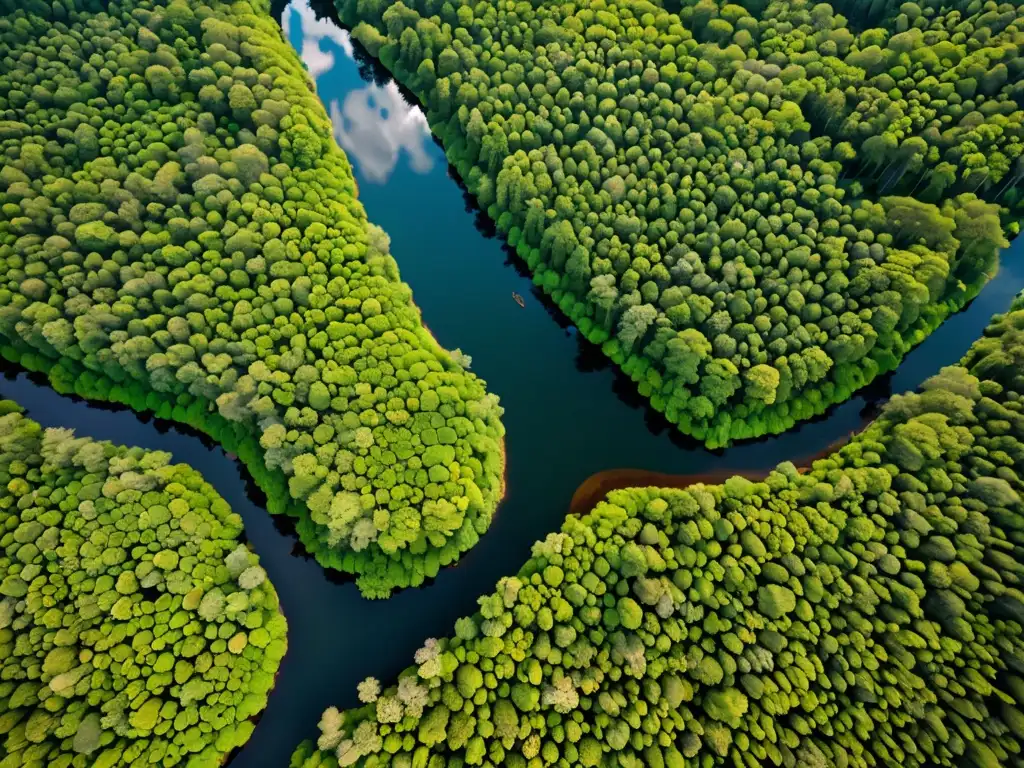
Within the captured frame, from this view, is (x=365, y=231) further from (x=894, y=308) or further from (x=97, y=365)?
(x=894, y=308)

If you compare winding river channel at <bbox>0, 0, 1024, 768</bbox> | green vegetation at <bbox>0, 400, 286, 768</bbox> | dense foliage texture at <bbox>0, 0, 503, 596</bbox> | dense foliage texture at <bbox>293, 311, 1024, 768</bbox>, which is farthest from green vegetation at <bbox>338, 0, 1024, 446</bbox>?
green vegetation at <bbox>0, 400, 286, 768</bbox>

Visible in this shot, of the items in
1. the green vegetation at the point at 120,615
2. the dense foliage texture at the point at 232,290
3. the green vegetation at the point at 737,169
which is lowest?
the green vegetation at the point at 120,615

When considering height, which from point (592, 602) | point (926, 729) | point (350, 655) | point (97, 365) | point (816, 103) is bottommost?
point (350, 655)

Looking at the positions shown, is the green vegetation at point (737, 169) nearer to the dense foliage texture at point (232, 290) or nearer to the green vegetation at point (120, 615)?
the dense foliage texture at point (232, 290)

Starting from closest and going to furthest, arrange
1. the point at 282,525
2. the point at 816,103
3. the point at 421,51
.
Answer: the point at 282,525
the point at 816,103
the point at 421,51

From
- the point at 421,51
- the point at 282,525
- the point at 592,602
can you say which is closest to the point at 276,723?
the point at 282,525

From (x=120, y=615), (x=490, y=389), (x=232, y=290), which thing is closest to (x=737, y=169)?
(x=490, y=389)

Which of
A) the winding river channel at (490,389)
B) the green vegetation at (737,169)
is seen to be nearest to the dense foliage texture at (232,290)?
the winding river channel at (490,389)
